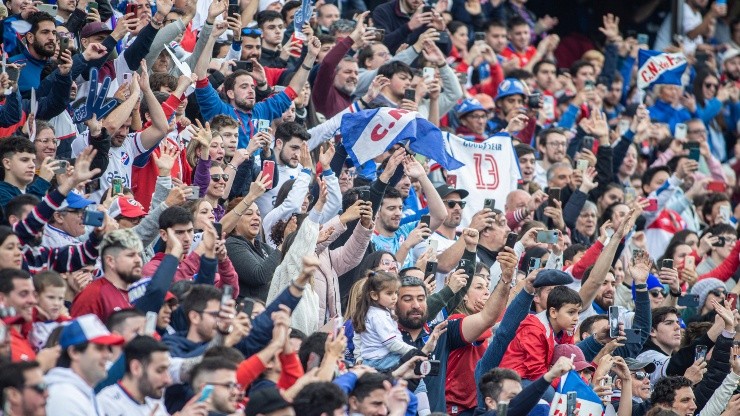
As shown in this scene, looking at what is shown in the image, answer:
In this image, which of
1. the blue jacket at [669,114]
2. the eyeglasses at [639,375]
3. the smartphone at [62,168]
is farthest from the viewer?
the blue jacket at [669,114]

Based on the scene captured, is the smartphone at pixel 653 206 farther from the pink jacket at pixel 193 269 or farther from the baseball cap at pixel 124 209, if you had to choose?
the baseball cap at pixel 124 209

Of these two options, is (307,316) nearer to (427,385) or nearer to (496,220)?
(427,385)

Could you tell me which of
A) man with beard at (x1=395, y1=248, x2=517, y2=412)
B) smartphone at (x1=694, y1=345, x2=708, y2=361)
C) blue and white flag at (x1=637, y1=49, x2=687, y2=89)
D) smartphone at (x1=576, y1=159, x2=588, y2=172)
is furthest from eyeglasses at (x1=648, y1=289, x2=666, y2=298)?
blue and white flag at (x1=637, y1=49, x2=687, y2=89)

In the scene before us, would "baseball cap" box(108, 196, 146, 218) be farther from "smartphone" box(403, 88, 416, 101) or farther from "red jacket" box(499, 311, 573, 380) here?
"smartphone" box(403, 88, 416, 101)

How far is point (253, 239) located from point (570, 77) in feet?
27.1

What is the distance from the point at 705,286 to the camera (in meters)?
13.1

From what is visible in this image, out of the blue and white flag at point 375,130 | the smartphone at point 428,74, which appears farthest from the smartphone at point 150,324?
the smartphone at point 428,74

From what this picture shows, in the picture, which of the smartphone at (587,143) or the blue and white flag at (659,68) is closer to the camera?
the smartphone at (587,143)

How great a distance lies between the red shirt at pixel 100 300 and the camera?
26.0 feet

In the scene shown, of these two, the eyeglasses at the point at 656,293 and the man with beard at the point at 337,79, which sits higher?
the man with beard at the point at 337,79

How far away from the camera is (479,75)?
16516 mm

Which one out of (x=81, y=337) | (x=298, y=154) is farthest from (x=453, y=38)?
(x=81, y=337)

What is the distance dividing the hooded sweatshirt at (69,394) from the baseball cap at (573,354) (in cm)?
368

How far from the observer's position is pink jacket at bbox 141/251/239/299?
8.73 m
